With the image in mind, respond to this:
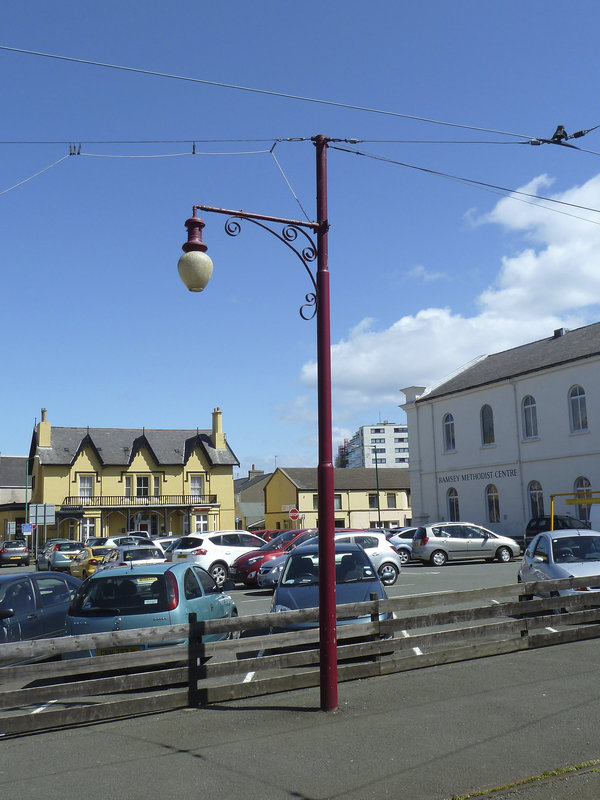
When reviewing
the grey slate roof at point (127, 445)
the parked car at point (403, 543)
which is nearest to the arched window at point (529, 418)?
the parked car at point (403, 543)

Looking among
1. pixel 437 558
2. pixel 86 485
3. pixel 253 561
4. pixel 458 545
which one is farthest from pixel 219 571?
pixel 86 485

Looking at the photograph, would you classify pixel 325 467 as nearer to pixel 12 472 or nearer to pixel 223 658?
pixel 223 658

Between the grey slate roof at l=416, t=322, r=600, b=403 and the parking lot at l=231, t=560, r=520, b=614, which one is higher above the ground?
the grey slate roof at l=416, t=322, r=600, b=403

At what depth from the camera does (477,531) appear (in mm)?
31016

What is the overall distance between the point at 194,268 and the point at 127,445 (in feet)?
203

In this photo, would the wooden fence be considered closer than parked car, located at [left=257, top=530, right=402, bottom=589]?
Yes

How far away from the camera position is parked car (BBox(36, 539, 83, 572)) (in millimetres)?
32906

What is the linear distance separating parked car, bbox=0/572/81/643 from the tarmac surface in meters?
2.90

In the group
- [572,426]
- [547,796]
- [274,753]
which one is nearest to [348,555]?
[274,753]

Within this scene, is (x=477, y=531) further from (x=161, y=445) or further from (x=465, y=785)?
(x=161, y=445)

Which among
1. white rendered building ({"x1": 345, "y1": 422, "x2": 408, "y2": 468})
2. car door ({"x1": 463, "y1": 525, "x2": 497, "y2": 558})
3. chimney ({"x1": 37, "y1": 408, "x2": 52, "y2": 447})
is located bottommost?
car door ({"x1": 463, "y1": 525, "x2": 497, "y2": 558})

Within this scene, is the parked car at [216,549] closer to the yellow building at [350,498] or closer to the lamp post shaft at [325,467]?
the lamp post shaft at [325,467]

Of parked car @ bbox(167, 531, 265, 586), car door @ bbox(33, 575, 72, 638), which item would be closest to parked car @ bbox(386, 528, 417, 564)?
parked car @ bbox(167, 531, 265, 586)

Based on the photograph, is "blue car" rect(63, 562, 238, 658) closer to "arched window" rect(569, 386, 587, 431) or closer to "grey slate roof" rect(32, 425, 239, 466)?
"arched window" rect(569, 386, 587, 431)
